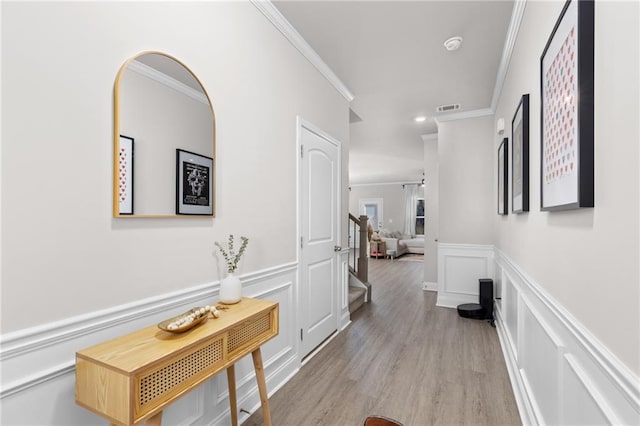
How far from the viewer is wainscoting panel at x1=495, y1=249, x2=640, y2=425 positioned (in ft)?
2.67

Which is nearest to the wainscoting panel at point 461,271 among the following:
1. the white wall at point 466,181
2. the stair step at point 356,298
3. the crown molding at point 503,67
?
the white wall at point 466,181

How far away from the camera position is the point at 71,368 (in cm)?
109

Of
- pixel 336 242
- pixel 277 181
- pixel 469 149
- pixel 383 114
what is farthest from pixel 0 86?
pixel 469 149

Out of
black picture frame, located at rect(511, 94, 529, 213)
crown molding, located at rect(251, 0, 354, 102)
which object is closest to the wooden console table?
black picture frame, located at rect(511, 94, 529, 213)

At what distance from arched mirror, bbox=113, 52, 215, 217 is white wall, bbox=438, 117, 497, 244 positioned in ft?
11.8

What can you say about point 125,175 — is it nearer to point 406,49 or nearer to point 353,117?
point 406,49

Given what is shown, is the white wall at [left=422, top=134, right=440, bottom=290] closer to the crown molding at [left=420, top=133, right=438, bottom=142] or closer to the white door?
the crown molding at [left=420, top=133, right=438, bottom=142]

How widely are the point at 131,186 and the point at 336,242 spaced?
2.24 m

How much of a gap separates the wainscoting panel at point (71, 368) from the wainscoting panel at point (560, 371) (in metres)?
1.57

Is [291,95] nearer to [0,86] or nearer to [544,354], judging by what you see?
[0,86]

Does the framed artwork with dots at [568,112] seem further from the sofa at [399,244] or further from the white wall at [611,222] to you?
the sofa at [399,244]

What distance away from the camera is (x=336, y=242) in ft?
10.8

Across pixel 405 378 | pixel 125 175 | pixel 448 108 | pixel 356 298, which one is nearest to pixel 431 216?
pixel 448 108

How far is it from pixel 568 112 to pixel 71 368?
197cm
